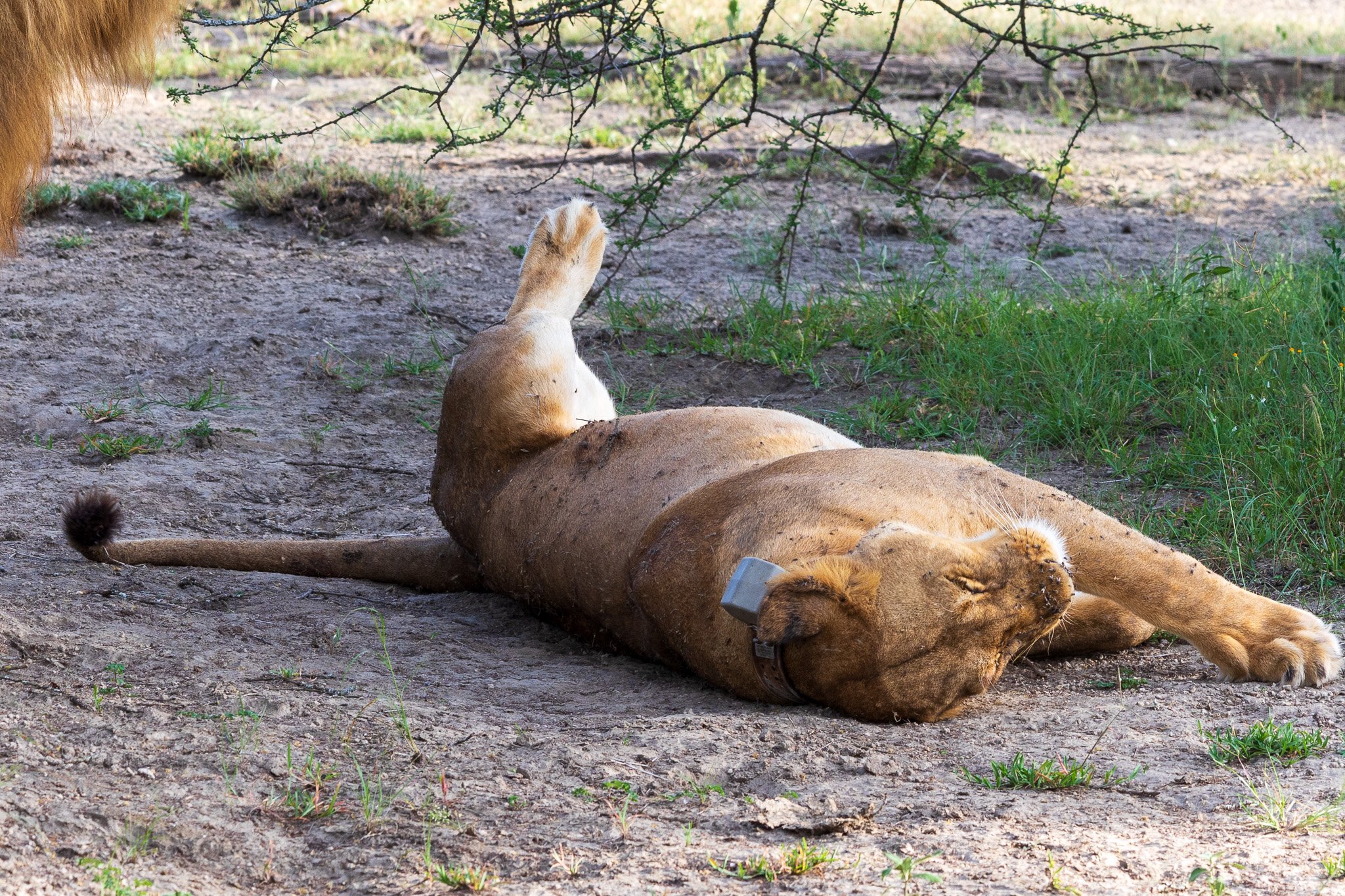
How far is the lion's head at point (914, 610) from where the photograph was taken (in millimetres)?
2588

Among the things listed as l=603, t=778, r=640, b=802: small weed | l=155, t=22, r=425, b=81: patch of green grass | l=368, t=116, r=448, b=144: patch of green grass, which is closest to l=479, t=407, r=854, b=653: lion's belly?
l=603, t=778, r=640, b=802: small weed

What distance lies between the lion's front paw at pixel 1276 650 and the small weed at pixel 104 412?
3678 mm

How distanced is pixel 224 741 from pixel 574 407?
1.82 metres

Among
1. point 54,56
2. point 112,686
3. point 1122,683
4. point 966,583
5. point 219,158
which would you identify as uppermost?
point 54,56

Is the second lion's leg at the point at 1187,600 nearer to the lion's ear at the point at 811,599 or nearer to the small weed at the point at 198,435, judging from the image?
the lion's ear at the point at 811,599

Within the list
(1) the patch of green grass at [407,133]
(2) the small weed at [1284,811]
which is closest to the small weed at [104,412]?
(1) the patch of green grass at [407,133]

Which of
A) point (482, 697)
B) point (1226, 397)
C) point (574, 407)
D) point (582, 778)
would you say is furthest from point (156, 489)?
point (1226, 397)

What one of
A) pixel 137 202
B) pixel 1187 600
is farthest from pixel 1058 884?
pixel 137 202

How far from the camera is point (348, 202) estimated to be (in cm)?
712

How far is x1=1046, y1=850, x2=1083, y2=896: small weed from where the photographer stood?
204 cm

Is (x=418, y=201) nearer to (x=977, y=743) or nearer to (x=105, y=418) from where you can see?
(x=105, y=418)

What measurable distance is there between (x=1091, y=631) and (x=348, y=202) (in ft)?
16.3

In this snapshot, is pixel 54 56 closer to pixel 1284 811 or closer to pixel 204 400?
pixel 204 400

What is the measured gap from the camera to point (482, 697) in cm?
304
